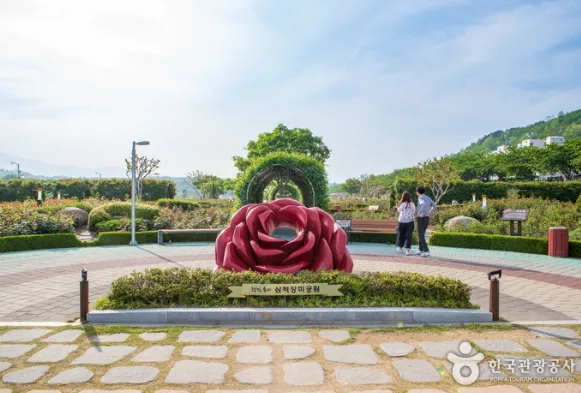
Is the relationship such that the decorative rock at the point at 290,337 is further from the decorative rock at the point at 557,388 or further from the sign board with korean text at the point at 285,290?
the decorative rock at the point at 557,388

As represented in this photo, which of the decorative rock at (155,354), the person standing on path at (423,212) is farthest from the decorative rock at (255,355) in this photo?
the person standing on path at (423,212)

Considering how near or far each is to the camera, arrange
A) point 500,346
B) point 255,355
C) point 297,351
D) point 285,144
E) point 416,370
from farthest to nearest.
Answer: point 285,144, point 500,346, point 297,351, point 255,355, point 416,370

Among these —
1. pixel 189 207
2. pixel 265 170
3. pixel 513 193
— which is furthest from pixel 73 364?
pixel 513 193

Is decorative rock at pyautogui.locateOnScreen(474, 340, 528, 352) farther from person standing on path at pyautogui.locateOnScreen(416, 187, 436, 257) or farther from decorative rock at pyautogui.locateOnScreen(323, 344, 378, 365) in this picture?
person standing on path at pyautogui.locateOnScreen(416, 187, 436, 257)

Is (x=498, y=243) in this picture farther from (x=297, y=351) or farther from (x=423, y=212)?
(x=297, y=351)

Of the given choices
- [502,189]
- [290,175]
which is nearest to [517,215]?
[290,175]

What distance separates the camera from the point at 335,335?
487 centimetres

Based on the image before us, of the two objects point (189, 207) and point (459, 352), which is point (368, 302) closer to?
point (459, 352)

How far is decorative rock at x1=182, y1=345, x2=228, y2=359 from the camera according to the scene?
423 centimetres

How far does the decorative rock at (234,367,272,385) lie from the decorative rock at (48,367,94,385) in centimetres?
134

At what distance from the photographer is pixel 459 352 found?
431 centimetres

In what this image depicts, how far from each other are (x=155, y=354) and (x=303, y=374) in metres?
1.57

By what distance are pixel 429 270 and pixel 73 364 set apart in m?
7.73

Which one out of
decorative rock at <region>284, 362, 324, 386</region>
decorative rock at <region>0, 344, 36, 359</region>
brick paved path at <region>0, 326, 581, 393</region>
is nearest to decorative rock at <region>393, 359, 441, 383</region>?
brick paved path at <region>0, 326, 581, 393</region>
